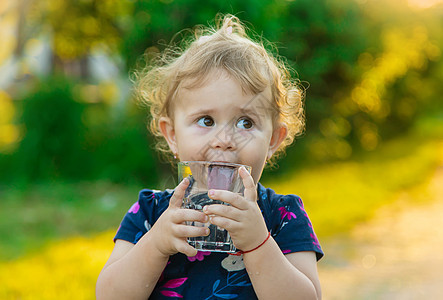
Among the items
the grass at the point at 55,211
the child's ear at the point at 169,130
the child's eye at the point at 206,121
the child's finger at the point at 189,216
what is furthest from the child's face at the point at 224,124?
the grass at the point at 55,211

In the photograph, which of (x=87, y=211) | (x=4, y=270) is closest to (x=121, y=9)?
(x=87, y=211)

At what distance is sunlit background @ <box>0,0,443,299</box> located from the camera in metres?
4.27

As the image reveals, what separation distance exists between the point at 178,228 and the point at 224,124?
0.45 m

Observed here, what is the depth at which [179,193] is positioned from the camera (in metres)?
1.59

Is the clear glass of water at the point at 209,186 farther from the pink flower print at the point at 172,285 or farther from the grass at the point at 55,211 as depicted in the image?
the grass at the point at 55,211

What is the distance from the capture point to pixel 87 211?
5316 mm

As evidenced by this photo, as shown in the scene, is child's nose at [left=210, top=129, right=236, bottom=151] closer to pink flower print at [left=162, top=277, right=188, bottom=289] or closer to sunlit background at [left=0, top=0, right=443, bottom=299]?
pink flower print at [left=162, top=277, right=188, bottom=289]

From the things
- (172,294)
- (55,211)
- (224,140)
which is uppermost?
(55,211)

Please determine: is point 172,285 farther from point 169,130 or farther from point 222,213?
point 169,130

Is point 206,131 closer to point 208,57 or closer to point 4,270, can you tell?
point 208,57

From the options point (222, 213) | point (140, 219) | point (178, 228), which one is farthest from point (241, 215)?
point (140, 219)

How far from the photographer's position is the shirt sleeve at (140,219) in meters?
1.95

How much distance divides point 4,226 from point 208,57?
12.2ft

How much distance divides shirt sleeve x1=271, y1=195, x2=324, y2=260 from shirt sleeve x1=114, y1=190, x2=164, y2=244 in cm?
47
